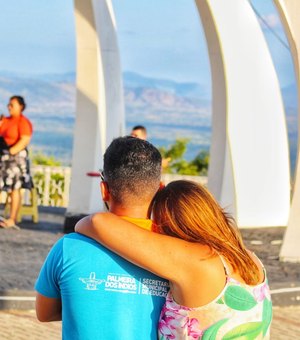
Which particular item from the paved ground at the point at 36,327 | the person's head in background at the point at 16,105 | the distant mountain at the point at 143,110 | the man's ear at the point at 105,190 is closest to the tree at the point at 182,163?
the person's head in background at the point at 16,105

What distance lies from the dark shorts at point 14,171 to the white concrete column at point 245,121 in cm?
244

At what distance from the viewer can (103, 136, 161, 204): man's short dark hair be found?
11.2ft

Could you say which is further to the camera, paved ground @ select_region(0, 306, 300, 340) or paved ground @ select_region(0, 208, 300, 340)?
paved ground @ select_region(0, 208, 300, 340)

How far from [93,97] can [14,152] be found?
139 centimetres

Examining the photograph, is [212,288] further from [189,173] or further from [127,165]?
[189,173]

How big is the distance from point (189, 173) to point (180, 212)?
942 inches

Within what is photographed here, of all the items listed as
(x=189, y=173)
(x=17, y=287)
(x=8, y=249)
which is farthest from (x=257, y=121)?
(x=189, y=173)

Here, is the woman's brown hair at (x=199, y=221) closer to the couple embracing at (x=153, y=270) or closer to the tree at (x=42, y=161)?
the couple embracing at (x=153, y=270)

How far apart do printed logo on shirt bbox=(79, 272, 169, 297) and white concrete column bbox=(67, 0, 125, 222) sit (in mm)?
11122

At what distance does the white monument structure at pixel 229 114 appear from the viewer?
13.8 m

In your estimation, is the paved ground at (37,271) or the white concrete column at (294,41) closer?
the paved ground at (37,271)

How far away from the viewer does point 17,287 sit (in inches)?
368

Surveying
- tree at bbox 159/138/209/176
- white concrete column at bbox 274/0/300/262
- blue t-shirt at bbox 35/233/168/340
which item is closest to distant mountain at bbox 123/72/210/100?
tree at bbox 159/138/209/176

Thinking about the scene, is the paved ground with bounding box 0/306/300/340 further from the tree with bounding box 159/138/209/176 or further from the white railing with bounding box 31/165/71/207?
the tree with bounding box 159/138/209/176
